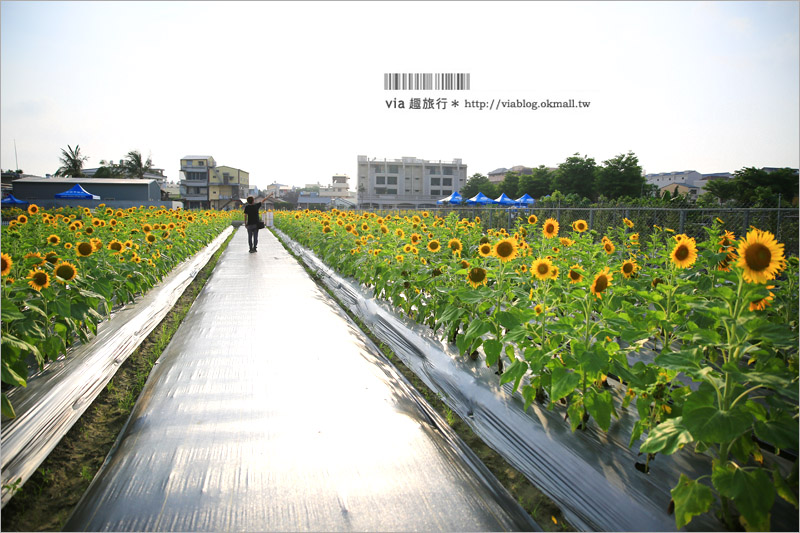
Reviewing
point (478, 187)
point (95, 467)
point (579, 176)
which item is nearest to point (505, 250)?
point (95, 467)

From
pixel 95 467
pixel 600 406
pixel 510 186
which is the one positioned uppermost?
pixel 510 186

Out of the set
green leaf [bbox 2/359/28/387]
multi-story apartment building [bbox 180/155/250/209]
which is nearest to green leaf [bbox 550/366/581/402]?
green leaf [bbox 2/359/28/387]

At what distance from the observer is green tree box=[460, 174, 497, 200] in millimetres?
70731

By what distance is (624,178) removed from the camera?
4572 centimetres

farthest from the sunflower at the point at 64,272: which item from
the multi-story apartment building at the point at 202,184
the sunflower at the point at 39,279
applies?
the multi-story apartment building at the point at 202,184

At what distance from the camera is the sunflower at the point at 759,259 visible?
179 centimetres

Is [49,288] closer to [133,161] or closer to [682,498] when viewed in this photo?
[682,498]

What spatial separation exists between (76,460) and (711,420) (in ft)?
9.84

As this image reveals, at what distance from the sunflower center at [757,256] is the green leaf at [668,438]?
0.63 meters

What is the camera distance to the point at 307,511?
2.04m

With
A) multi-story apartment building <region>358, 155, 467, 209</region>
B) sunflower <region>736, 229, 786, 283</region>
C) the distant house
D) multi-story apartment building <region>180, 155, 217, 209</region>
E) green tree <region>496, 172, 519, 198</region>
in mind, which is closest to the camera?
sunflower <region>736, 229, 786, 283</region>

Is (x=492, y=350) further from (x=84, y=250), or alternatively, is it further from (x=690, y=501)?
(x=84, y=250)

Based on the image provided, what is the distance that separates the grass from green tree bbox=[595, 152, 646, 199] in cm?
4754

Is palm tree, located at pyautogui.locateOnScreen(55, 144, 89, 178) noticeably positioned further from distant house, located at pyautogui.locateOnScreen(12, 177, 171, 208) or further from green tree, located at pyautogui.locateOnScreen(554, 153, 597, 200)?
green tree, located at pyautogui.locateOnScreen(554, 153, 597, 200)
